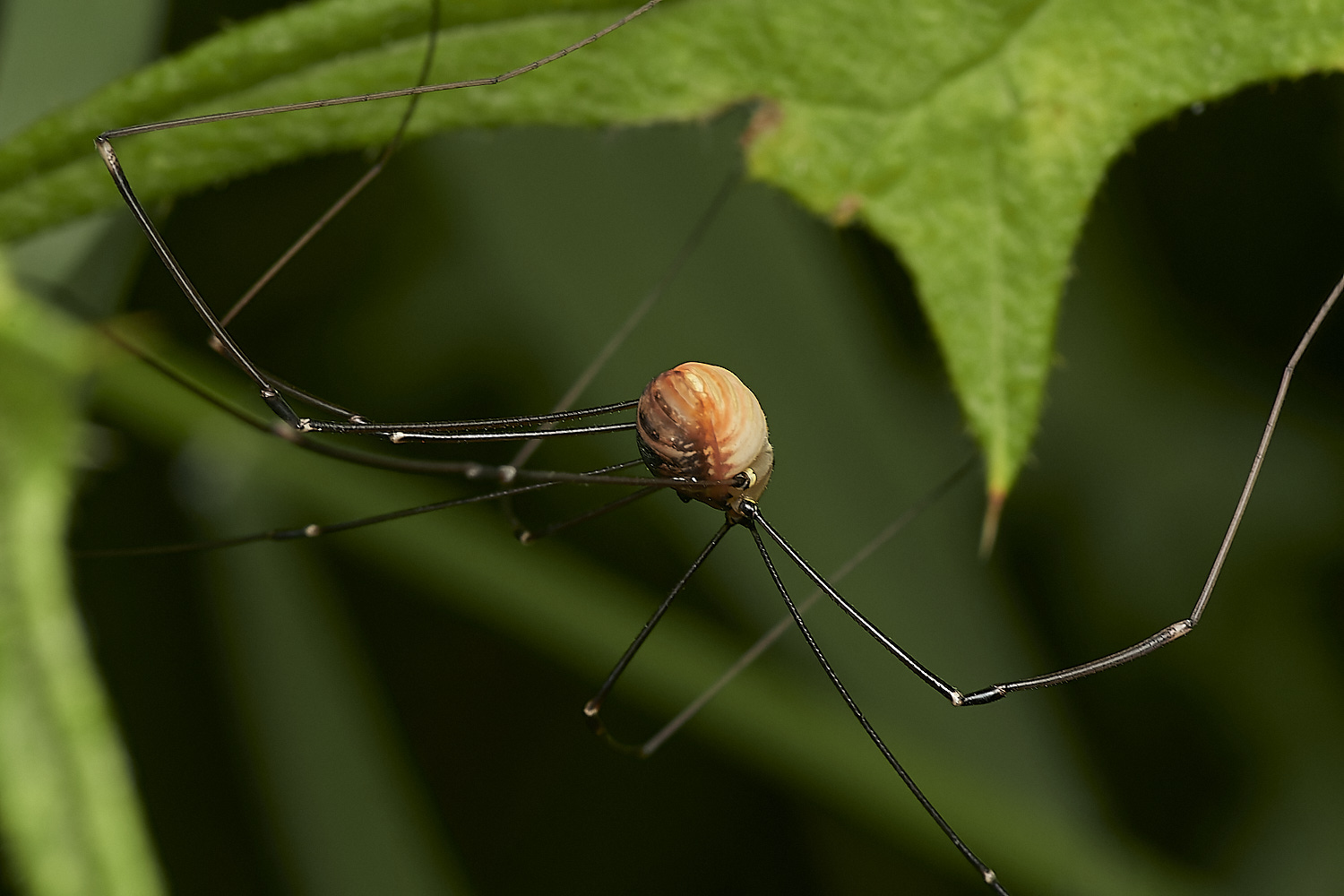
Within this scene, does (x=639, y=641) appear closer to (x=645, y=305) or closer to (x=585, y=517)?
(x=585, y=517)

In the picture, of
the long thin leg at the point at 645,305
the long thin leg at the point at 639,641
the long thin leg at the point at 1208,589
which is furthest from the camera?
the long thin leg at the point at 645,305

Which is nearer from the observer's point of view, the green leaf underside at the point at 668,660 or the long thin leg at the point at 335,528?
the long thin leg at the point at 335,528

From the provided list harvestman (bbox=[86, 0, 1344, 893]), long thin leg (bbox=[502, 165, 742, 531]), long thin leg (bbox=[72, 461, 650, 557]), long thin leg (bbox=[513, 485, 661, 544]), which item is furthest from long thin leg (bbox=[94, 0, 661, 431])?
long thin leg (bbox=[502, 165, 742, 531])

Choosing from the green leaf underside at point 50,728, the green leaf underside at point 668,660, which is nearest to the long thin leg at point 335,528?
the green leaf underside at point 50,728

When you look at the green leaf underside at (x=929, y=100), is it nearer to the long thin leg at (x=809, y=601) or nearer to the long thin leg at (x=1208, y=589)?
the long thin leg at (x=1208, y=589)

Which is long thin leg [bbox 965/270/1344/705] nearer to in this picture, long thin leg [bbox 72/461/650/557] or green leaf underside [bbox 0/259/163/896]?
long thin leg [bbox 72/461/650/557]

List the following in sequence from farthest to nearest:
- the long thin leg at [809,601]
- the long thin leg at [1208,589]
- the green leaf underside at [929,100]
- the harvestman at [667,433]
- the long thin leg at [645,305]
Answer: the long thin leg at [809,601] < the long thin leg at [645,305] < the long thin leg at [1208,589] < the harvestman at [667,433] < the green leaf underside at [929,100]

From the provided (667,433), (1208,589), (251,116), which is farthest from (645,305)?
(1208,589)
